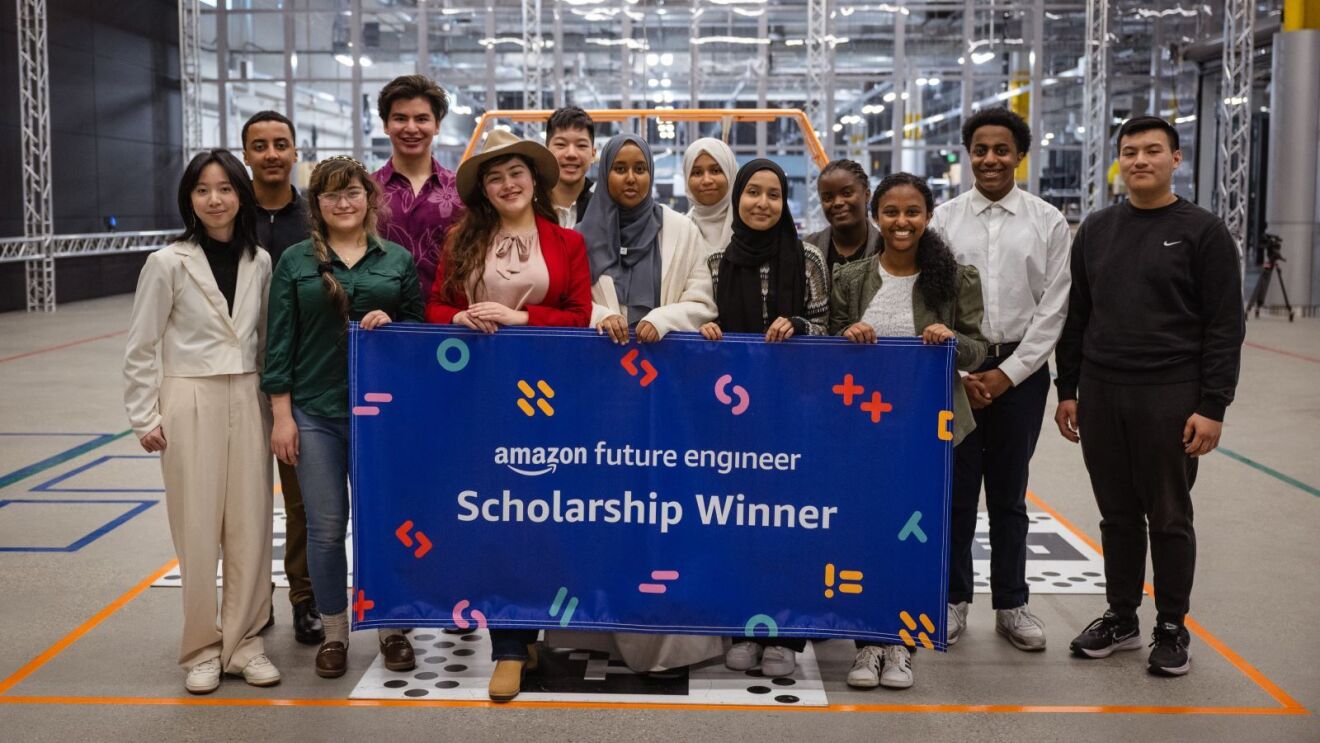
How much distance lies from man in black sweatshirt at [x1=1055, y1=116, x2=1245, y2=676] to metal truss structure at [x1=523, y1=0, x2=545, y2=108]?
1724cm

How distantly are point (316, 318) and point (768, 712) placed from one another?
1.77 meters

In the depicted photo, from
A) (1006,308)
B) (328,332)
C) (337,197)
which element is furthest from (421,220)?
(1006,308)

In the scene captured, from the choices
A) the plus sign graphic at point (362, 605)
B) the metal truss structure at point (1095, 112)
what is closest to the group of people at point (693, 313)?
the plus sign graphic at point (362, 605)

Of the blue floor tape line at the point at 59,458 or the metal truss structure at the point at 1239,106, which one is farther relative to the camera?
the metal truss structure at the point at 1239,106

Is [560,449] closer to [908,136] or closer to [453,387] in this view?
[453,387]

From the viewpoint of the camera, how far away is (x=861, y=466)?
3578 millimetres

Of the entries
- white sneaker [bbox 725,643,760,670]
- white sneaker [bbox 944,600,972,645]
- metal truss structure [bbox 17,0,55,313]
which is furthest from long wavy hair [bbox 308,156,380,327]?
metal truss structure [bbox 17,0,55,313]

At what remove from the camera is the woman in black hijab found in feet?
11.7

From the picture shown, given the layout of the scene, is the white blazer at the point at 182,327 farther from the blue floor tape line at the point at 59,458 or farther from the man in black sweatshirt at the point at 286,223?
the blue floor tape line at the point at 59,458

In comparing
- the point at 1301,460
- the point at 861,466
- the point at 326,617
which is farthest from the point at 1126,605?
the point at 1301,460

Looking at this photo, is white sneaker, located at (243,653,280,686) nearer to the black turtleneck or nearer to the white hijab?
the black turtleneck

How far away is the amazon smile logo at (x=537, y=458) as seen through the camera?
3.59 meters

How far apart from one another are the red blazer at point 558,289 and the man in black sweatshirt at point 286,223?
0.69 metres

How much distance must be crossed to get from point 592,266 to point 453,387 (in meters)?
0.59
